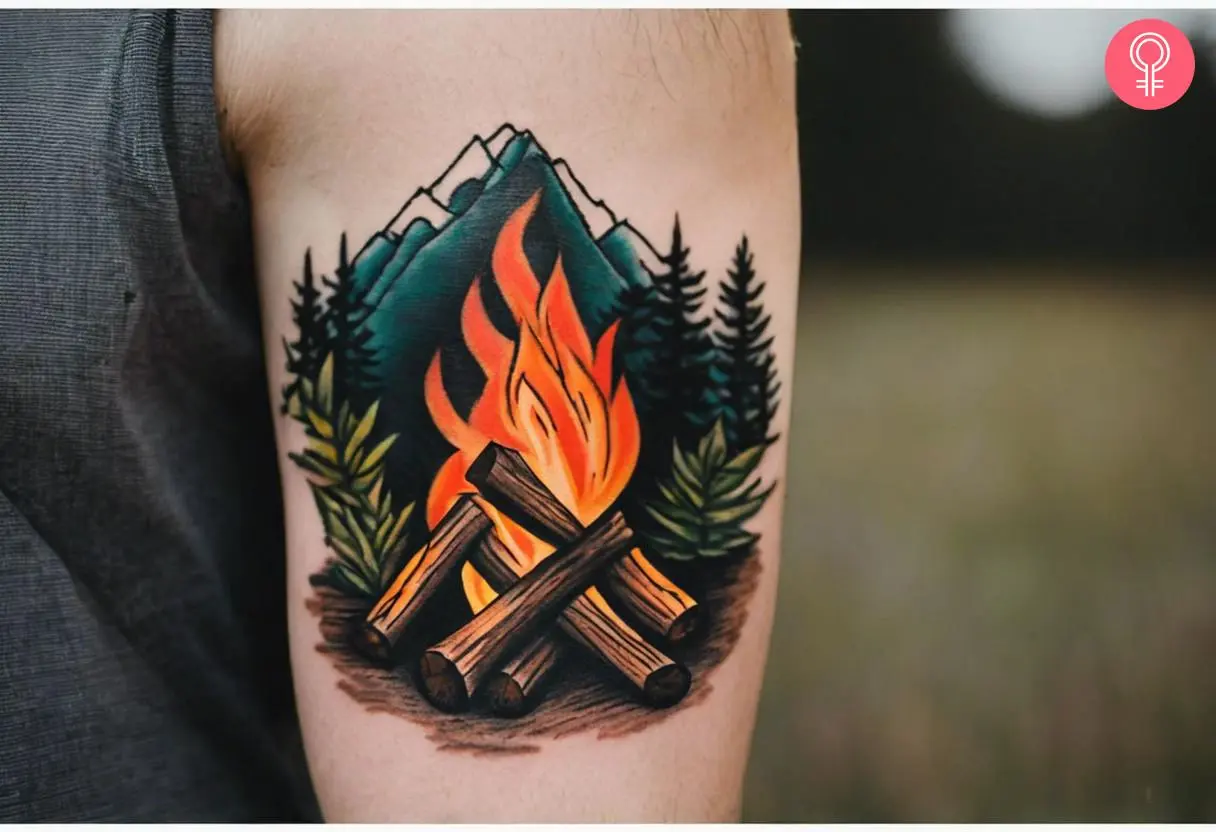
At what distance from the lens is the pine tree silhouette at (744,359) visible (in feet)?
1.94

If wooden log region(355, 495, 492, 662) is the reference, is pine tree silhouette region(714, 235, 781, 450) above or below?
above

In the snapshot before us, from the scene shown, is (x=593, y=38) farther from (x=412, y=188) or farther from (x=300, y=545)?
(x=300, y=545)

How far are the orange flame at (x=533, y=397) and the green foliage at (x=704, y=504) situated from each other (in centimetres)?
5

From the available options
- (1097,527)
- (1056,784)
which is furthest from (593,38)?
(1056,784)

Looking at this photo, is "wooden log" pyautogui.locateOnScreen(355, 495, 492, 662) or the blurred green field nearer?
"wooden log" pyautogui.locateOnScreen(355, 495, 492, 662)

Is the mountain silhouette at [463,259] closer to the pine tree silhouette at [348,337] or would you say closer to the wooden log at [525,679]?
the pine tree silhouette at [348,337]

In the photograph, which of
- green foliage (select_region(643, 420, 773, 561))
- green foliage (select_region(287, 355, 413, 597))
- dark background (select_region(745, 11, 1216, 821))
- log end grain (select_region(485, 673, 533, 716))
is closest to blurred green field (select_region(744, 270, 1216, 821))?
dark background (select_region(745, 11, 1216, 821))

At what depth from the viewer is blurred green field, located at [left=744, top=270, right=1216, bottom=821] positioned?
689 millimetres

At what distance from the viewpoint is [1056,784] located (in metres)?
0.70

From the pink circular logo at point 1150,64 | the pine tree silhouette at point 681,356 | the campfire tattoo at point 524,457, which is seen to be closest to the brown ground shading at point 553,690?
the campfire tattoo at point 524,457

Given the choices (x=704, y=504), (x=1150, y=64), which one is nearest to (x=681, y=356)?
(x=704, y=504)

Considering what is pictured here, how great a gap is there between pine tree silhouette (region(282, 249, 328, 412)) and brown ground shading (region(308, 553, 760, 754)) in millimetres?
152

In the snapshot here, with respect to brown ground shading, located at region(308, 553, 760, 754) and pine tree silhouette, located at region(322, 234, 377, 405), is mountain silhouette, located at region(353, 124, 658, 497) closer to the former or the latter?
pine tree silhouette, located at region(322, 234, 377, 405)

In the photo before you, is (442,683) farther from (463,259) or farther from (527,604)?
(463,259)
